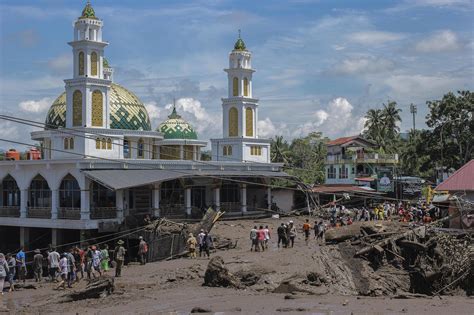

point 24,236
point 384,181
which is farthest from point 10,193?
point 384,181

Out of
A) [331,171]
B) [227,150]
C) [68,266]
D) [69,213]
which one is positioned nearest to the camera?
[68,266]

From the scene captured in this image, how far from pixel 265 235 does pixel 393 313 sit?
11.4 meters

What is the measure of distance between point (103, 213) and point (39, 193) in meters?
6.27

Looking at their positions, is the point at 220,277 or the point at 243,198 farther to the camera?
the point at 243,198

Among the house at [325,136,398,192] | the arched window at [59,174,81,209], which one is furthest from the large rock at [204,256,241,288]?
the house at [325,136,398,192]

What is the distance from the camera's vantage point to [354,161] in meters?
63.8

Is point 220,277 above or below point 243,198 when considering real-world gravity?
below

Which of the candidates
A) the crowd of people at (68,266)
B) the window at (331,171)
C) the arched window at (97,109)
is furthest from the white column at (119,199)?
the window at (331,171)

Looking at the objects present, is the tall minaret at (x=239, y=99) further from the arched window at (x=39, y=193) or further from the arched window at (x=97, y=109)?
the arched window at (x=39, y=193)

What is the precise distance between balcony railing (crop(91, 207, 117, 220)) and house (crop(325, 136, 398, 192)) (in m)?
28.1

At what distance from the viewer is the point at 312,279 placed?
21.5m

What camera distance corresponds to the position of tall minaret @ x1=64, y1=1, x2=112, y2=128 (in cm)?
4062

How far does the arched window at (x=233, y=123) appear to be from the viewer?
5075 centimetres

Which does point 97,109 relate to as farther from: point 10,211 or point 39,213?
point 10,211
